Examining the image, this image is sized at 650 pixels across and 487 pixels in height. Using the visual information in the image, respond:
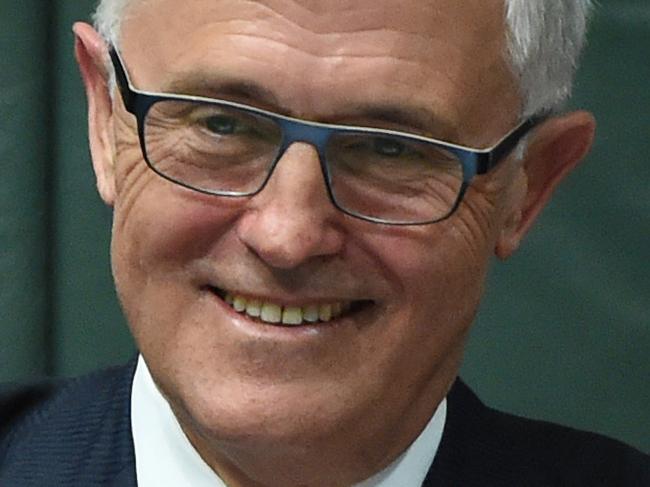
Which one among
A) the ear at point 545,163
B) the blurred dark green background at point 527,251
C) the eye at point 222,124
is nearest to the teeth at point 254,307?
the eye at point 222,124

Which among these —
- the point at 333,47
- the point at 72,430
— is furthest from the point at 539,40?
the point at 72,430

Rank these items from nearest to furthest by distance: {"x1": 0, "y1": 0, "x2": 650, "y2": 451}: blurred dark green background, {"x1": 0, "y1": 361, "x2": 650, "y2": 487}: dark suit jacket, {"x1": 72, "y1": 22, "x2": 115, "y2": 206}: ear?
{"x1": 72, "y1": 22, "x2": 115, "y2": 206}: ear, {"x1": 0, "y1": 361, "x2": 650, "y2": 487}: dark suit jacket, {"x1": 0, "y1": 0, "x2": 650, "y2": 451}: blurred dark green background

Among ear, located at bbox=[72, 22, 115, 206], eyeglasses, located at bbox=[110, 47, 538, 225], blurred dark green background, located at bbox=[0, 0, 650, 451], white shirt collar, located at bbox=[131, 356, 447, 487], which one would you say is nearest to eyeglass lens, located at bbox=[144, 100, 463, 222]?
eyeglasses, located at bbox=[110, 47, 538, 225]

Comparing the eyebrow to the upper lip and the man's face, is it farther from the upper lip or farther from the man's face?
the upper lip

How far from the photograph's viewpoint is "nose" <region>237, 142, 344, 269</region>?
37.9 inches

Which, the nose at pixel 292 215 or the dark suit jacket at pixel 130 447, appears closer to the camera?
the nose at pixel 292 215

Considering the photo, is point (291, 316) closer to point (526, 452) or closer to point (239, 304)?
point (239, 304)

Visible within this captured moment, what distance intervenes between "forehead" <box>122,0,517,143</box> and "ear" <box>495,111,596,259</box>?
132 millimetres

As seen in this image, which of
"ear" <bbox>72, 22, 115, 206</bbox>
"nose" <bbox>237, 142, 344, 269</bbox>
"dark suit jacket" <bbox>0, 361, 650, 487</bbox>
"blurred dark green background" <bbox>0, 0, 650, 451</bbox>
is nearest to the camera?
"nose" <bbox>237, 142, 344, 269</bbox>

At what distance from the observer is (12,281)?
1755 millimetres

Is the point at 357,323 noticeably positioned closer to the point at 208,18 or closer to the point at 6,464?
the point at 208,18

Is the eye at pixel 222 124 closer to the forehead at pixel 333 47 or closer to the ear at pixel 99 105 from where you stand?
the forehead at pixel 333 47

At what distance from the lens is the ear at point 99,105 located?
1.13 m

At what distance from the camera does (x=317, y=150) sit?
979 millimetres
